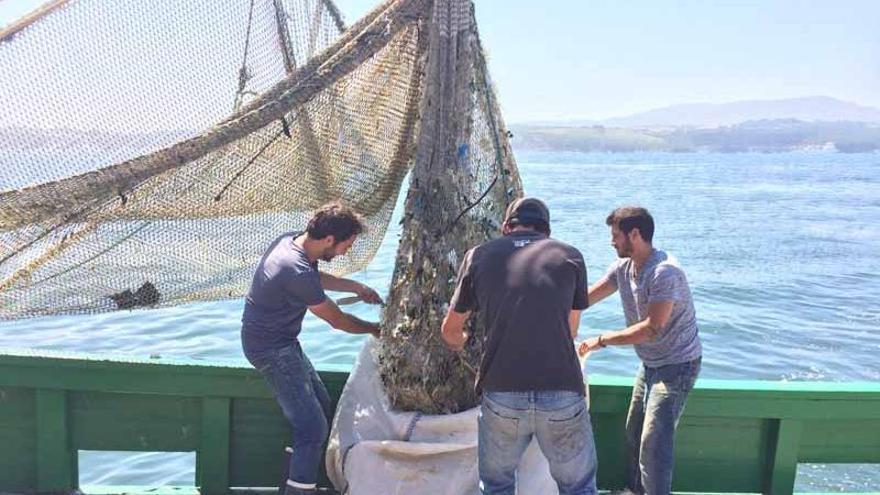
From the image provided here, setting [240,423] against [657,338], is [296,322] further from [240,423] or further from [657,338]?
[657,338]

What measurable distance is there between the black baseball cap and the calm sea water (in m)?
2.40

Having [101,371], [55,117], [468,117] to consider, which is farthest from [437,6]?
[101,371]

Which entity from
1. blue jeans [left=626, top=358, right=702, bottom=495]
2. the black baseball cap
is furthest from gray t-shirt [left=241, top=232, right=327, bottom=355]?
blue jeans [left=626, top=358, right=702, bottom=495]

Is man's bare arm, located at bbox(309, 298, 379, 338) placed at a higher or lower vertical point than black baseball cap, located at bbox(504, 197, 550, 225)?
lower

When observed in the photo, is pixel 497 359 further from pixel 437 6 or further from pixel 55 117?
pixel 55 117

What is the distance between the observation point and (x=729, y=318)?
12641 mm

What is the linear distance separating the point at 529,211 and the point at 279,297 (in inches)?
42.9

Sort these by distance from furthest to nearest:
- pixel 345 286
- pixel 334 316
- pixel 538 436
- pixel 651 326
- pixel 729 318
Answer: pixel 729 318 → pixel 345 286 → pixel 651 326 → pixel 334 316 → pixel 538 436

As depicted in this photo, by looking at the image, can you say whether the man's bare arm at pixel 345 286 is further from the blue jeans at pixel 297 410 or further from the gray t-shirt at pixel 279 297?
the blue jeans at pixel 297 410

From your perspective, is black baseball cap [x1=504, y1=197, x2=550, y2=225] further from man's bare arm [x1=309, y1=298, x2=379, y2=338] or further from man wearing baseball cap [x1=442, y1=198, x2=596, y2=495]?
man's bare arm [x1=309, y1=298, x2=379, y2=338]

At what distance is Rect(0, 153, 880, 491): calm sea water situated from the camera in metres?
9.36

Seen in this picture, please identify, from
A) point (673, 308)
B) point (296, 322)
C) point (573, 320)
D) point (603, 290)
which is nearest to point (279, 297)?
point (296, 322)

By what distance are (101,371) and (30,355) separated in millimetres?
311

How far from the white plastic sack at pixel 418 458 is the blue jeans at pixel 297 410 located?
0.40 feet
